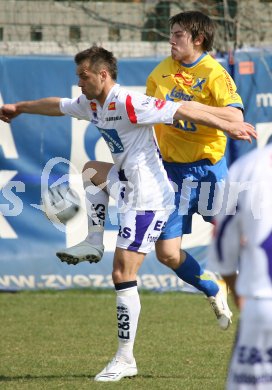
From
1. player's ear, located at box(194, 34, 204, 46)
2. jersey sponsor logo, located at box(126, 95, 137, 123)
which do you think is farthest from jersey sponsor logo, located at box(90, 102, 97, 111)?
player's ear, located at box(194, 34, 204, 46)

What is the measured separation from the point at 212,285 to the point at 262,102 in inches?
134

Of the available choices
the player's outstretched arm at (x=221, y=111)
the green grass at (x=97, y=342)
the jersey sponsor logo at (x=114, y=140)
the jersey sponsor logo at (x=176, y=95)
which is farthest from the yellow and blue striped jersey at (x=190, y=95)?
the green grass at (x=97, y=342)

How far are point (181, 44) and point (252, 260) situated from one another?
353 cm

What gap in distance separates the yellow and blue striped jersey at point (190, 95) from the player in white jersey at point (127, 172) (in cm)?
64

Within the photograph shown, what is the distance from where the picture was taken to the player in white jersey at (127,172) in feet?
18.9

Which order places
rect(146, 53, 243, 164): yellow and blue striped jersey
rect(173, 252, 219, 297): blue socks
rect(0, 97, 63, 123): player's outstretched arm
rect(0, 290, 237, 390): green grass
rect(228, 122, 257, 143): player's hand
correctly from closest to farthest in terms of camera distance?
rect(228, 122, 257, 143): player's hand → rect(0, 290, 237, 390): green grass → rect(0, 97, 63, 123): player's outstretched arm → rect(146, 53, 243, 164): yellow and blue striped jersey → rect(173, 252, 219, 297): blue socks

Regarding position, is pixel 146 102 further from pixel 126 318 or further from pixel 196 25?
pixel 126 318

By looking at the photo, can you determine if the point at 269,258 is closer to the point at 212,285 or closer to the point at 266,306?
the point at 266,306

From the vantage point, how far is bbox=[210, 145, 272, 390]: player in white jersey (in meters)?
3.16

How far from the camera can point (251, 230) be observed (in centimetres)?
322

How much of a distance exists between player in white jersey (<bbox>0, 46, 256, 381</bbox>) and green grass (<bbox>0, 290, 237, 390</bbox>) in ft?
1.08

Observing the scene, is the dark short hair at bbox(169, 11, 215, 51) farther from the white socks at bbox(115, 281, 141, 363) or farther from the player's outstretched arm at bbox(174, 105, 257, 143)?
the white socks at bbox(115, 281, 141, 363)

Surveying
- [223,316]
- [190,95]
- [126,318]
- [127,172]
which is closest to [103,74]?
[127,172]

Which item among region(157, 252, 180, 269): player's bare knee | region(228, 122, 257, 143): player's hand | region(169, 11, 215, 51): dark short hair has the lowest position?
region(157, 252, 180, 269): player's bare knee
